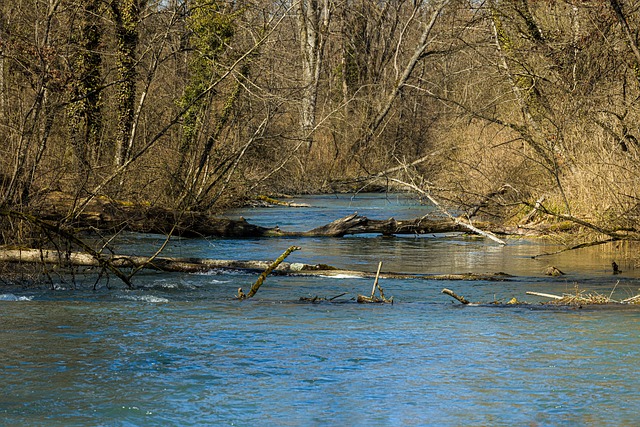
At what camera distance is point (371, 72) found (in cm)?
4925

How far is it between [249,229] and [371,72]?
98.4 feet

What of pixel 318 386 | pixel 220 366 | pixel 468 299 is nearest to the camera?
A: pixel 318 386

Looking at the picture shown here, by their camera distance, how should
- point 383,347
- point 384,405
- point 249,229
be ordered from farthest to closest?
point 249,229 < point 383,347 < point 384,405

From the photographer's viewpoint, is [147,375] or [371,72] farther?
[371,72]

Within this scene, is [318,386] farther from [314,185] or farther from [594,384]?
[314,185]

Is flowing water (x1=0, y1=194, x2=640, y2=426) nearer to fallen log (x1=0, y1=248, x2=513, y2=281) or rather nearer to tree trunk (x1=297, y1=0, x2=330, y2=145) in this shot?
fallen log (x1=0, y1=248, x2=513, y2=281)

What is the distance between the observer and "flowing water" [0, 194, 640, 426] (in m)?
8.15

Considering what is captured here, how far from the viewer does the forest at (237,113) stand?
48.5ft

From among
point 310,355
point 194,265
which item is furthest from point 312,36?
point 310,355

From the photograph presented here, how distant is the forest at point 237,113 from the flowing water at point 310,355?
1509mm

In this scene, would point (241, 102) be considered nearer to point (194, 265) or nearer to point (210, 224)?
point (210, 224)

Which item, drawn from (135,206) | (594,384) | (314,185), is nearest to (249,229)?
(135,206)

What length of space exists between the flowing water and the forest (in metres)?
1.51

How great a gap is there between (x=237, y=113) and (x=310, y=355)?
12602 mm
